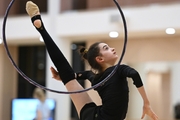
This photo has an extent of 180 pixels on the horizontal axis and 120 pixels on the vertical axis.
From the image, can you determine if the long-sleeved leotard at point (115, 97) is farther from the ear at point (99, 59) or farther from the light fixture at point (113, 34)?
the light fixture at point (113, 34)

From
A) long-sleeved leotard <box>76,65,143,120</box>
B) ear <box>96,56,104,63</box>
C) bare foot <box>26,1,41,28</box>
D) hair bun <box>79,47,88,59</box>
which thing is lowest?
long-sleeved leotard <box>76,65,143,120</box>

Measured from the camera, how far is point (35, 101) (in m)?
10.2

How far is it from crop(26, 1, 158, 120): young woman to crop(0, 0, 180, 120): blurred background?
5.26 metres

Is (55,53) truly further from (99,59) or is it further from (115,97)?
(115,97)

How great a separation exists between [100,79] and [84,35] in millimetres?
6440

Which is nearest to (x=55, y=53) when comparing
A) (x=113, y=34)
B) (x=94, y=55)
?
(x=94, y=55)

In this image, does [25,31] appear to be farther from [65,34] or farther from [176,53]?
[176,53]

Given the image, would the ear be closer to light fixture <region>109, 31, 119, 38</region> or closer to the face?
the face

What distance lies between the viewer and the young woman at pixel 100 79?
3191 millimetres

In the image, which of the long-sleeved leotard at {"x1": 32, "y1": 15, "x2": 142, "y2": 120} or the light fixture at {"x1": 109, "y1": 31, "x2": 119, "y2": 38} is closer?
the long-sleeved leotard at {"x1": 32, "y1": 15, "x2": 142, "y2": 120}

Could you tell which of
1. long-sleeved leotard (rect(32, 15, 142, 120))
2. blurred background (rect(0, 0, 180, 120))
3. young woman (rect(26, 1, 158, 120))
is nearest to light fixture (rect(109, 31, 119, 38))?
blurred background (rect(0, 0, 180, 120))

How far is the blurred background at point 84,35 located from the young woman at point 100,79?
17.3ft

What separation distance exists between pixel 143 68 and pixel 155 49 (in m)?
1.77

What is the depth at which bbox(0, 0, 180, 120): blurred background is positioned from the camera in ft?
29.3
